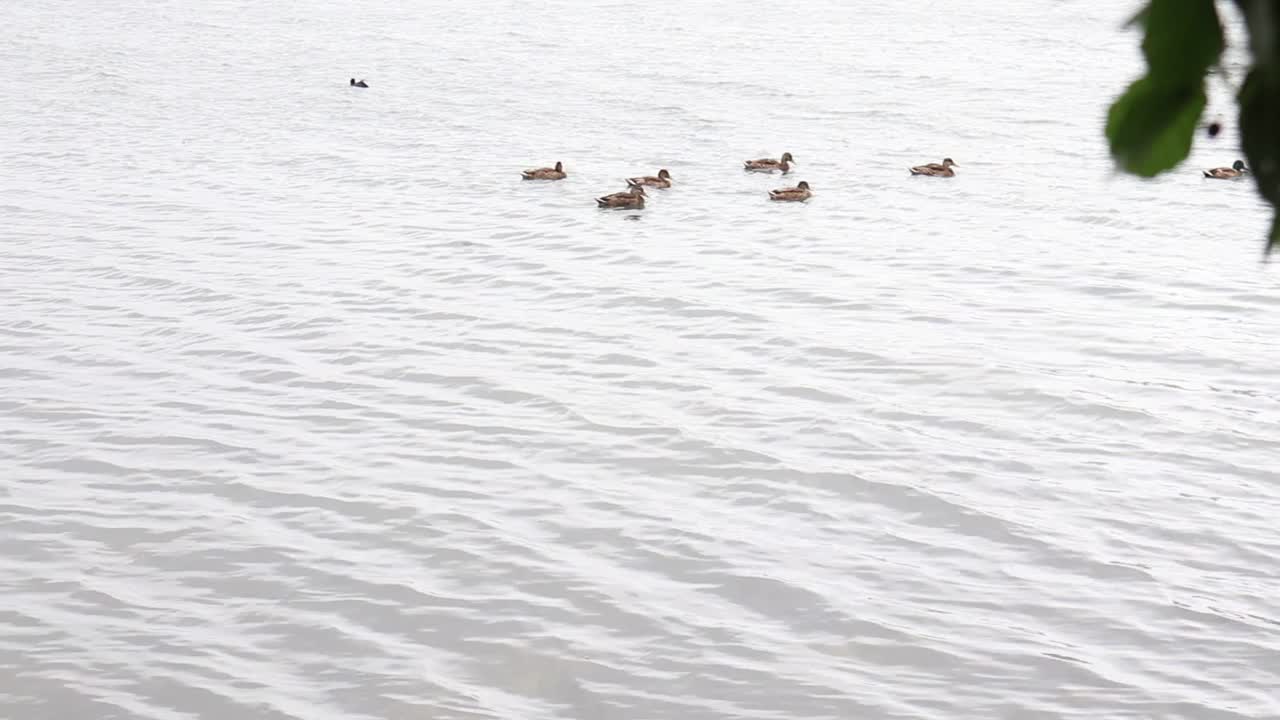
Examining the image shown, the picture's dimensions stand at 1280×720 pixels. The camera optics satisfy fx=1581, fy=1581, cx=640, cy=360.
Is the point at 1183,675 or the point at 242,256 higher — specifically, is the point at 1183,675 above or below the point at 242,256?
below

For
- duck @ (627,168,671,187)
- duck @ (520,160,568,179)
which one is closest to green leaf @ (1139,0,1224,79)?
duck @ (627,168,671,187)

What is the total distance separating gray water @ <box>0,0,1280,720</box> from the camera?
821cm

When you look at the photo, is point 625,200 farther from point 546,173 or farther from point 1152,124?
point 1152,124

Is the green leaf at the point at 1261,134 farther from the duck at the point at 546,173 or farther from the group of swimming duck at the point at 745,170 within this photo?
the duck at the point at 546,173

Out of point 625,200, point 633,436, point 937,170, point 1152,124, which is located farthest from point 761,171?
point 1152,124

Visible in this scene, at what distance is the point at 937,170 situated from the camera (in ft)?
74.1

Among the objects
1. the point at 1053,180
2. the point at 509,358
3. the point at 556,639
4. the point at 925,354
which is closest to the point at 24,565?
the point at 556,639

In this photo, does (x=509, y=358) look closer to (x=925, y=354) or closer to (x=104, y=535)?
(x=925, y=354)

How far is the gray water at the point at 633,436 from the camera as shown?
26.9 feet

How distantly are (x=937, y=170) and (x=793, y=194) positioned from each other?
2.76m

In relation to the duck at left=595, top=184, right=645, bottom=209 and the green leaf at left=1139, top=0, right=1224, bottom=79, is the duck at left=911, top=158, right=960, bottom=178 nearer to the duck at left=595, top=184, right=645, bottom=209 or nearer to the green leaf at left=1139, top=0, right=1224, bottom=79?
the duck at left=595, top=184, right=645, bottom=209

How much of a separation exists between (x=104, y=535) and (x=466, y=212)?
11285 mm

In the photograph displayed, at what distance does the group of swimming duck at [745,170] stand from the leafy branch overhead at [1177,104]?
19.0 m

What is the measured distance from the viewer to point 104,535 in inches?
384
